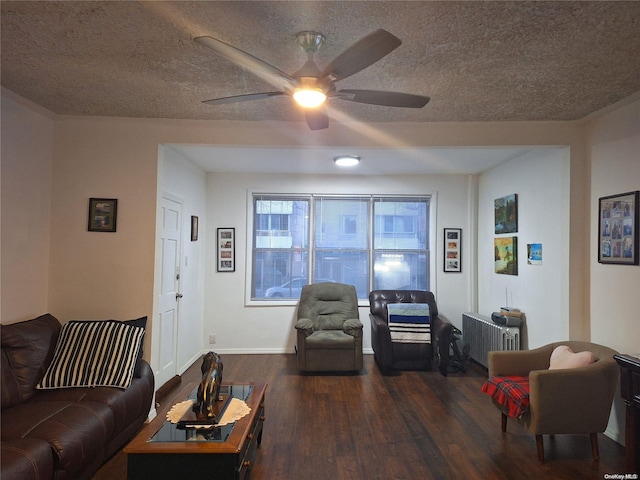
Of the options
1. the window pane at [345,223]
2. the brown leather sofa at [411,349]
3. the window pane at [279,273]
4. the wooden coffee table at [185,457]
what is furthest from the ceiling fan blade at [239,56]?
the window pane at [279,273]

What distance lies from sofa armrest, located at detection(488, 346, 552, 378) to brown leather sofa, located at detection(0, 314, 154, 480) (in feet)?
8.92

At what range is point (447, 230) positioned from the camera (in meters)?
5.21

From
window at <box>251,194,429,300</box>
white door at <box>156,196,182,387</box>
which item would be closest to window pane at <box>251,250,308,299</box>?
window at <box>251,194,429,300</box>

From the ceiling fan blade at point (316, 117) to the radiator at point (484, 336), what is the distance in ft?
9.74

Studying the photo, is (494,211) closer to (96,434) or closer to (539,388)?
(539,388)

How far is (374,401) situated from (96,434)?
2312 mm

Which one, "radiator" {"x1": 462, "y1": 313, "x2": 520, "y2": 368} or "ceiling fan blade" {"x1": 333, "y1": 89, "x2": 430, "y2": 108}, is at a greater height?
"ceiling fan blade" {"x1": 333, "y1": 89, "x2": 430, "y2": 108}

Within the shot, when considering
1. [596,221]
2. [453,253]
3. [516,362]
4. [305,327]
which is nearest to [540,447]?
[516,362]

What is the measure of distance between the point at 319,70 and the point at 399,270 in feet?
12.4

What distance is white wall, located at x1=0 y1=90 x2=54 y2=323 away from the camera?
2.71m

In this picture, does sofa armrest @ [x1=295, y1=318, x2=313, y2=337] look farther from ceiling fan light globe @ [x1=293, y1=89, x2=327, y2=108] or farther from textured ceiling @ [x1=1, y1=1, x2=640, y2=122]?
ceiling fan light globe @ [x1=293, y1=89, x2=327, y2=108]

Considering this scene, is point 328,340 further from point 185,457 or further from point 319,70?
point 319,70

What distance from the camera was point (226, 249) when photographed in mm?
5145

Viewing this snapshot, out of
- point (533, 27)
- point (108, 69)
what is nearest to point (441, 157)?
point (533, 27)
